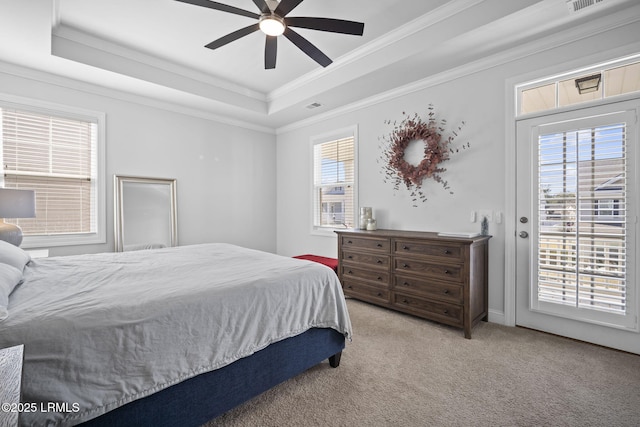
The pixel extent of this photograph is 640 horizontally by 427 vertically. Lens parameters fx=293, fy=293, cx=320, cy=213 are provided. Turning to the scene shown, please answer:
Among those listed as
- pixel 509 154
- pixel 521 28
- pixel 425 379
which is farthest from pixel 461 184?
pixel 425 379

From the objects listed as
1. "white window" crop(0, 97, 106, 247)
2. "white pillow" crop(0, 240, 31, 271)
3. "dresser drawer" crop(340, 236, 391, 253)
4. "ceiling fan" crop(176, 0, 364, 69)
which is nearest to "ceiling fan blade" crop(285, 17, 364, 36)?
"ceiling fan" crop(176, 0, 364, 69)

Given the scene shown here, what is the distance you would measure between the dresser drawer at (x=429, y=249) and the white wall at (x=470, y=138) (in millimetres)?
599

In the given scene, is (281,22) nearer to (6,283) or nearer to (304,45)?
(304,45)

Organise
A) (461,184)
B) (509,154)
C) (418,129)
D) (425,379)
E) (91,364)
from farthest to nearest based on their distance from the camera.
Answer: (418,129) → (461,184) → (509,154) → (425,379) → (91,364)

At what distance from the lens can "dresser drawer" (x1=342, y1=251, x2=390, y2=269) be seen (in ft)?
11.1

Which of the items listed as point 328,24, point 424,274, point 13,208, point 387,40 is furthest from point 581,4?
point 13,208

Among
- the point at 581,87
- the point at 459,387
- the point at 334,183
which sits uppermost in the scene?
the point at 581,87

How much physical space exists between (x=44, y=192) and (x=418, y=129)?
4555mm

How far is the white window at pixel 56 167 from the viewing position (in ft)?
10.9

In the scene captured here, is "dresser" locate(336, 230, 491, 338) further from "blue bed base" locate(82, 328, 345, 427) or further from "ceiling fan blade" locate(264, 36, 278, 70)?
"ceiling fan blade" locate(264, 36, 278, 70)

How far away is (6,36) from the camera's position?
8.80ft

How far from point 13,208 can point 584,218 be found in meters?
5.16

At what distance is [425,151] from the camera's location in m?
3.55

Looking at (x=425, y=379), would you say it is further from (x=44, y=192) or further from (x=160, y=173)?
(x=44, y=192)
